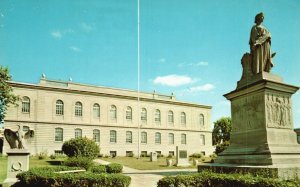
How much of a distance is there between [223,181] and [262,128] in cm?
296

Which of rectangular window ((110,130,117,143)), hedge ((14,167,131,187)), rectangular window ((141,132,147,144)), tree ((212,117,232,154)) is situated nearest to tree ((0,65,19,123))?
rectangular window ((110,130,117,143))

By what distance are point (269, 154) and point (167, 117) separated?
129ft

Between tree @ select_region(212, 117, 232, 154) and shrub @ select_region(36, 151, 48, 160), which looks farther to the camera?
tree @ select_region(212, 117, 232, 154)

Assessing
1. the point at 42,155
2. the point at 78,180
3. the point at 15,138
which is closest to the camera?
the point at 78,180

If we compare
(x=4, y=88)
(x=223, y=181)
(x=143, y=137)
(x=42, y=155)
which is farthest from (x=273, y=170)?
(x=143, y=137)

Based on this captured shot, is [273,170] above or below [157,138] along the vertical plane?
above

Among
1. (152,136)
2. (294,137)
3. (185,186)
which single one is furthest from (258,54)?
(152,136)

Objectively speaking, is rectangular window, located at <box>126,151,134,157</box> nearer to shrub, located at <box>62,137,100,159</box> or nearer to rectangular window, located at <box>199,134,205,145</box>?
rectangular window, located at <box>199,134,205,145</box>

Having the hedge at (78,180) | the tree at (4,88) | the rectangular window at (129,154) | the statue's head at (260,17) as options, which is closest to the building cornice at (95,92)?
the tree at (4,88)

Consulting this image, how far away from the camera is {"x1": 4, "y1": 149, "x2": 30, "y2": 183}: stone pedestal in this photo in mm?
11062

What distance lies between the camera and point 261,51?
945 centimetres

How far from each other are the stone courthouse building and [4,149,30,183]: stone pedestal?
80.5 ft

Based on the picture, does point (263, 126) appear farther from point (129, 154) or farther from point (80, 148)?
point (129, 154)

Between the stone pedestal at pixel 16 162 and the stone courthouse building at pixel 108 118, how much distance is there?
80.5ft
